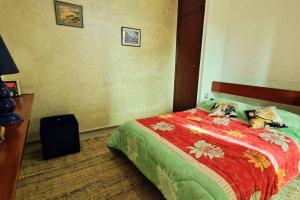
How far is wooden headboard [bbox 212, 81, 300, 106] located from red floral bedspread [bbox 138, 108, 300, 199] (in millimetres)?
664

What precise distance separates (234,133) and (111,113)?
1.99m

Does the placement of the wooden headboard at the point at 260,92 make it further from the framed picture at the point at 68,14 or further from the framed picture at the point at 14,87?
the framed picture at the point at 14,87

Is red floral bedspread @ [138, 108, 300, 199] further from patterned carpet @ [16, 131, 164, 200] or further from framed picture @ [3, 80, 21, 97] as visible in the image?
framed picture @ [3, 80, 21, 97]

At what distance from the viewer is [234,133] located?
1.77 meters

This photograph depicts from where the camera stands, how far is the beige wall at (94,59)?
2.15m

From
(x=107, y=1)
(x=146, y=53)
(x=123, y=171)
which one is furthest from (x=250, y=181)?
(x=107, y=1)

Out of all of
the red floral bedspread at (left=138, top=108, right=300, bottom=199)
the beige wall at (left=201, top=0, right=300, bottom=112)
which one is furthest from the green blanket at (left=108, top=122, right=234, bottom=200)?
the beige wall at (left=201, top=0, right=300, bottom=112)

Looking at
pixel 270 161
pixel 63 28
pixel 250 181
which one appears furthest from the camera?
pixel 63 28

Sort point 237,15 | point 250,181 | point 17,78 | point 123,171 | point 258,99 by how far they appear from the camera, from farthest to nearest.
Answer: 1. point 237,15
2. point 258,99
3. point 17,78
4. point 123,171
5. point 250,181

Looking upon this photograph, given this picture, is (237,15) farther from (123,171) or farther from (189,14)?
(123,171)

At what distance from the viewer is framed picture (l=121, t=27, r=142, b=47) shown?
2.80 meters

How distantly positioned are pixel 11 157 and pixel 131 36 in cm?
252

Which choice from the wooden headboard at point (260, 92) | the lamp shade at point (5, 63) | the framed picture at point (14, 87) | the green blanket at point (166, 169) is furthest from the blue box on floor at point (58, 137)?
the wooden headboard at point (260, 92)

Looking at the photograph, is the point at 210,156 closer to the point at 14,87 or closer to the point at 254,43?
the point at 254,43
